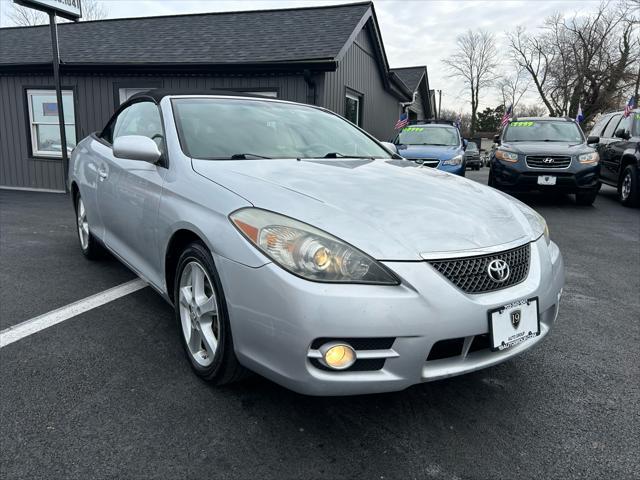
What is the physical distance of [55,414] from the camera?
210 cm

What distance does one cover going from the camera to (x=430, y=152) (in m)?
9.16

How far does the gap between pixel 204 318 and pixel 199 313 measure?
0.11 ft

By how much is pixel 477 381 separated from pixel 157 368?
1618mm

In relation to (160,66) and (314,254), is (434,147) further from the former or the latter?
(314,254)

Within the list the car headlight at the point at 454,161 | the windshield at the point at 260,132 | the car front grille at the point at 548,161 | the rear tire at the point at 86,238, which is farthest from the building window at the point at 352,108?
the windshield at the point at 260,132

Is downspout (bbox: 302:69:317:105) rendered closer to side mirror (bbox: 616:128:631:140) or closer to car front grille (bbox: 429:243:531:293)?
side mirror (bbox: 616:128:631:140)

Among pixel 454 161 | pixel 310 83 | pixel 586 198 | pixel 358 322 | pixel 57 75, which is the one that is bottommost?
pixel 586 198

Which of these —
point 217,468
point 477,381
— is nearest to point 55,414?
A: point 217,468

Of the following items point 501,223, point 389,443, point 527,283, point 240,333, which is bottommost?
point 389,443

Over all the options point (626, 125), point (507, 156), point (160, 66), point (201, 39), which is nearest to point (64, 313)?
point (507, 156)

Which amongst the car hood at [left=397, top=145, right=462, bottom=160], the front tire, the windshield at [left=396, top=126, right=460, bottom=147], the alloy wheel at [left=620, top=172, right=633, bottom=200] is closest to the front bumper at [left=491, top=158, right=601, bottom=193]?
the alloy wheel at [left=620, top=172, right=633, bottom=200]

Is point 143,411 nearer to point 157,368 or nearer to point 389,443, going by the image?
point 157,368

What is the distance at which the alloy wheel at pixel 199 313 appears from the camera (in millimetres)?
2248

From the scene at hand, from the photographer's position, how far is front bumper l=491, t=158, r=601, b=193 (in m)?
7.93
